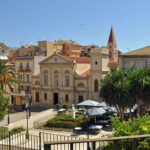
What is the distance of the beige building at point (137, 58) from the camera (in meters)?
33.1

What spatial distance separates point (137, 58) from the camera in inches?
1320

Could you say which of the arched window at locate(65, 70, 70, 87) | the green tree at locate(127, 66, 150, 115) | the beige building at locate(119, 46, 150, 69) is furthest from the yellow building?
the green tree at locate(127, 66, 150, 115)

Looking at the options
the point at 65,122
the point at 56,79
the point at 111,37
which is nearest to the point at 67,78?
A: the point at 56,79

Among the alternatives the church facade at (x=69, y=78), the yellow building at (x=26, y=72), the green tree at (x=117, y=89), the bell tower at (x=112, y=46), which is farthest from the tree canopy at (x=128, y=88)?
the bell tower at (x=112, y=46)

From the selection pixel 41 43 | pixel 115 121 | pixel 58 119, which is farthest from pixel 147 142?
pixel 41 43

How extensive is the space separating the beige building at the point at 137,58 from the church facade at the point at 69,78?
5.73 meters

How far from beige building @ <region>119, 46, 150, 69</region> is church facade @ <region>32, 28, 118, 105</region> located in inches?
226

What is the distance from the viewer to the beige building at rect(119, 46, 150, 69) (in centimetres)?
3309

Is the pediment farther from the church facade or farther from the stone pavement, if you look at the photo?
the stone pavement

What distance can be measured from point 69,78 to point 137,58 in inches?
576

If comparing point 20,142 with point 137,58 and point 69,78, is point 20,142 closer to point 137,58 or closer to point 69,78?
point 137,58

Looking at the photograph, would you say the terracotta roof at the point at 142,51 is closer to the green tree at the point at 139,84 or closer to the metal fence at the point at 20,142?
the green tree at the point at 139,84

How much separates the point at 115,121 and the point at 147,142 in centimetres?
248

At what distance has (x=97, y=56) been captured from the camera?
3956 cm
